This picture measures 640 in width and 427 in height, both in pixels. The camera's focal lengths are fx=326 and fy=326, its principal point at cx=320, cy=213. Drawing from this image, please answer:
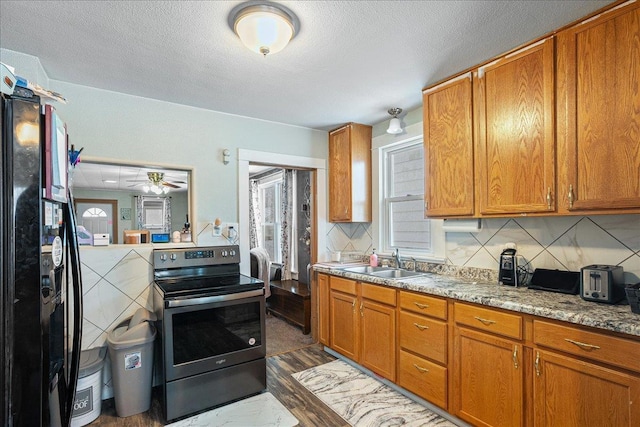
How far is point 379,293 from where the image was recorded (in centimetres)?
259

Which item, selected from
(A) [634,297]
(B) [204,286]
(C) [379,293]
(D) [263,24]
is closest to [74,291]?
(B) [204,286]

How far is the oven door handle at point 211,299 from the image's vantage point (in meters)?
2.17

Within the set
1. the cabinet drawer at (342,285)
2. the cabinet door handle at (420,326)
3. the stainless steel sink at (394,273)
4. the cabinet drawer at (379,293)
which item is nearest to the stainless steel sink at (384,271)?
the stainless steel sink at (394,273)

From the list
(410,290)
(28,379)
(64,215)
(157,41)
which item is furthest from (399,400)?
(157,41)

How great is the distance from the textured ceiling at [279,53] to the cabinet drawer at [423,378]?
2.05m

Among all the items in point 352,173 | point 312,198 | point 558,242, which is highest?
point 352,173

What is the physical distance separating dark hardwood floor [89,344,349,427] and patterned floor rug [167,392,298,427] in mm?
70

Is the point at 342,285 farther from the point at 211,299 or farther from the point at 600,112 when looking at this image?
the point at 600,112

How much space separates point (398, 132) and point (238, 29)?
6.12 ft

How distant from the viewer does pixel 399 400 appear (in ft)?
7.86

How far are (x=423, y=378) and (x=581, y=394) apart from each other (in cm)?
95

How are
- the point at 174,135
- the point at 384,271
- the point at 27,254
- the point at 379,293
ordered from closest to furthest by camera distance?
the point at 27,254, the point at 379,293, the point at 174,135, the point at 384,271

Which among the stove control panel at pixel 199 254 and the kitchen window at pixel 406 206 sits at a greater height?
the kitchen window at pixel 406 206

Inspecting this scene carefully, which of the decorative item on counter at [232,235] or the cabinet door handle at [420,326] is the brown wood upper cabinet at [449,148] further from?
the decorative item on counter at [232,235]
